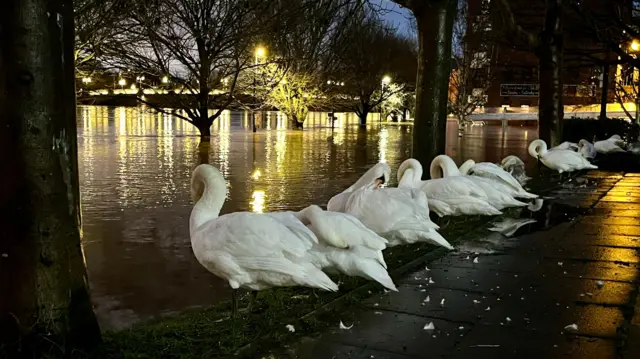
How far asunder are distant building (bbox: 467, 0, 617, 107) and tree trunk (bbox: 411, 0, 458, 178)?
7713mm

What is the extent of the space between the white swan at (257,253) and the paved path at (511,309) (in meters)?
0.53

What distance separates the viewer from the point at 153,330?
4.71 m

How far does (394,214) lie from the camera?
6.51m

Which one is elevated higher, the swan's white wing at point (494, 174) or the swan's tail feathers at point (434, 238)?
the swan's white wing at point (494, 174)

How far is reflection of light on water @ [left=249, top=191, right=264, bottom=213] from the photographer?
35.4 feet

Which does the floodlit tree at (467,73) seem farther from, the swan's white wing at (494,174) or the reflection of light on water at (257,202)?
the swan's white wing at (494,174)

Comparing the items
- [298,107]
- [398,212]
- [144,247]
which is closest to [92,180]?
[144,247]

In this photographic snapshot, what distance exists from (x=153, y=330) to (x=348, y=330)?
1.47 m

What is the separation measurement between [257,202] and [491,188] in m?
4.36

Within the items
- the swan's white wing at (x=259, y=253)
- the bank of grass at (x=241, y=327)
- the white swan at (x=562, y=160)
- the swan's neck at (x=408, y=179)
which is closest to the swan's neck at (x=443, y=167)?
the swan's neck at (x=408, y=179)

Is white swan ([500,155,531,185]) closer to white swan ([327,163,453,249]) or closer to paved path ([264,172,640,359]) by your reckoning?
paved path ([264,172,640,359])

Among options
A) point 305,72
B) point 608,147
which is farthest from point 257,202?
point 305,72

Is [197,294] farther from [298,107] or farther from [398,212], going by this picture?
[298,107]

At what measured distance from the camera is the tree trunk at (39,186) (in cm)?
372
